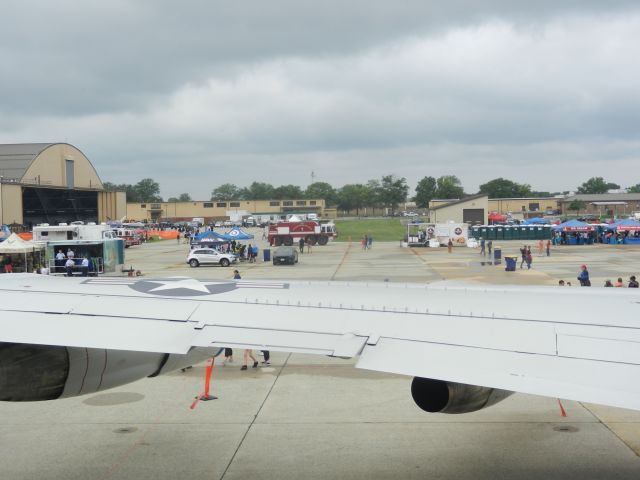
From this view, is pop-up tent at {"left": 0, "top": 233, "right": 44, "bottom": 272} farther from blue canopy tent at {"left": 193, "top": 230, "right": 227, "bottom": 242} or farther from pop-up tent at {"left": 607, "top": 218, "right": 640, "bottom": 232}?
pop-up tent at {"left": 607, "top": 218, "right": 640, "bottom": 232}

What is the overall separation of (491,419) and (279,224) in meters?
56.5

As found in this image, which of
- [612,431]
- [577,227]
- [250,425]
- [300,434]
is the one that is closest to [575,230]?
[577,227]

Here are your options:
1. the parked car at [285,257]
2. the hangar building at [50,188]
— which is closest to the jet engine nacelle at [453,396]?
the parked car at [285,257]

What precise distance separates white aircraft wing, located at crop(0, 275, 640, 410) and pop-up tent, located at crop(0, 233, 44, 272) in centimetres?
3070

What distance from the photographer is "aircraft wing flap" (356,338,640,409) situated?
5.11 m

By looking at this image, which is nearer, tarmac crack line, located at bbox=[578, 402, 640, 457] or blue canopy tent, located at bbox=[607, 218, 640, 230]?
tarmac crack line, located at bbox=[578, 402, 640, 457]

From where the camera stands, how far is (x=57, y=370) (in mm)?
7875

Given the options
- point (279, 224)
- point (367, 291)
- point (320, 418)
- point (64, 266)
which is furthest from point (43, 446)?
point (279, 224)

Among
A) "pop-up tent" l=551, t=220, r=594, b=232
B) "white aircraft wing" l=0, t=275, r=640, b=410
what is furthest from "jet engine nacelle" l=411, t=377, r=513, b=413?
"pop-up tent" l=551, t=220, r=594, b=232

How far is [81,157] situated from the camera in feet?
279

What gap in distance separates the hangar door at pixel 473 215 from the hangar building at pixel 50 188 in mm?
49908

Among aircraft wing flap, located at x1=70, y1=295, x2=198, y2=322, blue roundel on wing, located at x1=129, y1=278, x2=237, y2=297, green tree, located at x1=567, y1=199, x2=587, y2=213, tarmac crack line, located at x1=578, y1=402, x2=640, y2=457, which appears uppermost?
green tree, located at x1=567, y1=199, x2=587, y2=213

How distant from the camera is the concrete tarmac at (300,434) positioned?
966cm

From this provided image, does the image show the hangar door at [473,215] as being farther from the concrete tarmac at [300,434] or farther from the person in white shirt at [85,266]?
the concrete tarmac at [300,434]
